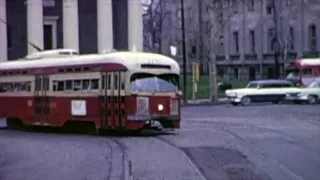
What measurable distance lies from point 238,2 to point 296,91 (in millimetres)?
32629

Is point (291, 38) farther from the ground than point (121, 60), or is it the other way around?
point (291, 38)

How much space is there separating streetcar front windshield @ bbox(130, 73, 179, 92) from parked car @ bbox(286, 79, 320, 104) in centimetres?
2529

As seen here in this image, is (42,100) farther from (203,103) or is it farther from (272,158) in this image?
(203,103)

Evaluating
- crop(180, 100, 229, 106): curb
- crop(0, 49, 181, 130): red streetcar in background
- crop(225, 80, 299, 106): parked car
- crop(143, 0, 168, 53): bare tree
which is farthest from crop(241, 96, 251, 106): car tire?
crop(143, 0, 168, 53): bare tree

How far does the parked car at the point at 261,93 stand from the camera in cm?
5106

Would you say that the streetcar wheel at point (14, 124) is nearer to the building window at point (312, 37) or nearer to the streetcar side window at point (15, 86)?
the streetcar side window at point (15, 86)

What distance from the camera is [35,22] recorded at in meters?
56.1

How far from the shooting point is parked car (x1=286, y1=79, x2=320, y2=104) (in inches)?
2024

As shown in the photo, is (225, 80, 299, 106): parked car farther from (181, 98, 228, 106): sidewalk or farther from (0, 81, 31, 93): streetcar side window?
(0, 81, 31, 93): streetcar side window

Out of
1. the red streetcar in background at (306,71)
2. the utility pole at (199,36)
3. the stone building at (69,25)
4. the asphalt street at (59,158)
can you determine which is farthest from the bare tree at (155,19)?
the asphalt street at (59,158)

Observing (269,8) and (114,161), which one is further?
(269,8)

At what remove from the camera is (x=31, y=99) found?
30.9 meters

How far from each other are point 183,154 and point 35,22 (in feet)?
126

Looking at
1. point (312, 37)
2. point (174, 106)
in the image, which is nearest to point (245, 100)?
point (174, 106)
